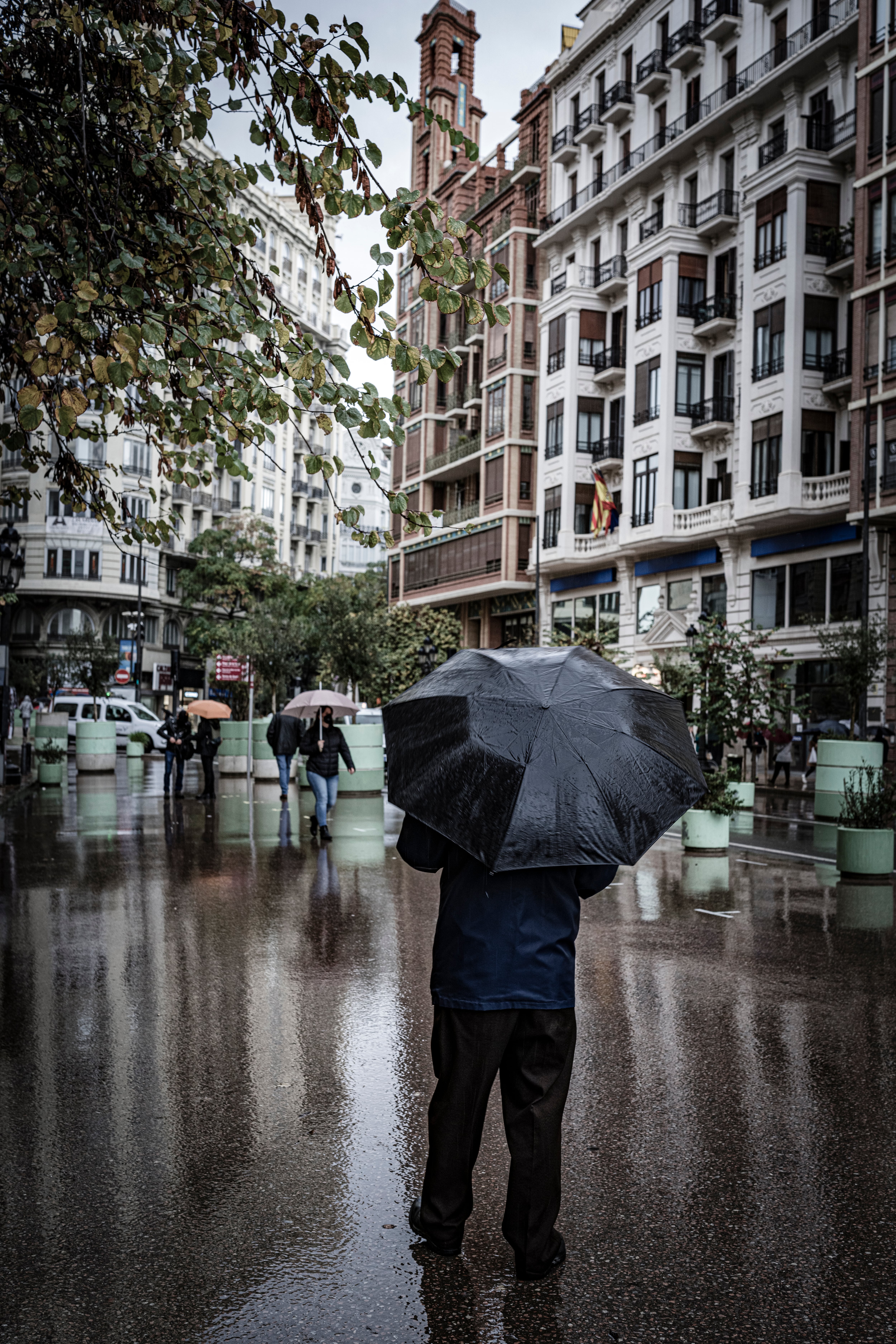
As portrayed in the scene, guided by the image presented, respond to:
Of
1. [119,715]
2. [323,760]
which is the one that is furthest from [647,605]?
[323,760]

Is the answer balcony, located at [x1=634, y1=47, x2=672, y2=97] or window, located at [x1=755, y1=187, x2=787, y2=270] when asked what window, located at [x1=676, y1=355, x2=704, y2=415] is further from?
balcony, located at [x1=634, y1=47, x2=672, y2=97]

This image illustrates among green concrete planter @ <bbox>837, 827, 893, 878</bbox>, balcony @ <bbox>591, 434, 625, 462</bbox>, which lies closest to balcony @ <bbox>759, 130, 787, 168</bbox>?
balcony @ <bbox>591, 434, 625, 462</bbox>

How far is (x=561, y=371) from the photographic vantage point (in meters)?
44.7

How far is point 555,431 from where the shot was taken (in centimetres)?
4522

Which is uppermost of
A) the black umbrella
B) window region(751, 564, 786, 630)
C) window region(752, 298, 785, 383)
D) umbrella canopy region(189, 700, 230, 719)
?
window region(752, 298, 785, 383)

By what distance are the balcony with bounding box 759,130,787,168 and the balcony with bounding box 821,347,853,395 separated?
19.8 feet

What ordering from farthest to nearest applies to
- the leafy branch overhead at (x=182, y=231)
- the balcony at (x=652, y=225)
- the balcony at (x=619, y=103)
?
1. the balcony at (x=619, y=103)
2. the balcony at (x=652, y=225)
3. the leafy branch overhead at (x=182, y=231)

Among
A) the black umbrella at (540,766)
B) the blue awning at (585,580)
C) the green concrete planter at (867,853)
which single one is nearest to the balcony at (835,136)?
the blue awning at (585,580)

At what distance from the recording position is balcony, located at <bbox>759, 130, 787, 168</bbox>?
34938mm

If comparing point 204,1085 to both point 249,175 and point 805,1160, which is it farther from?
point 249,175

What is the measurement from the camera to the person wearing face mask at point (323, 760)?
16000mm

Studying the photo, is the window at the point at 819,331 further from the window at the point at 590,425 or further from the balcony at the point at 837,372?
the window at the point at 590,425

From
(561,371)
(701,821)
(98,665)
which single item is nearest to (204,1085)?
(701,821)

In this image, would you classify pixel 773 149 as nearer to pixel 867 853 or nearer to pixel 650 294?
pixel 650 294
